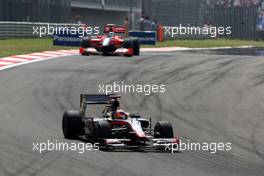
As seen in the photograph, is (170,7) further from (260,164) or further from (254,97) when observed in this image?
(260,164)

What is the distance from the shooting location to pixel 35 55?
23.7 meters

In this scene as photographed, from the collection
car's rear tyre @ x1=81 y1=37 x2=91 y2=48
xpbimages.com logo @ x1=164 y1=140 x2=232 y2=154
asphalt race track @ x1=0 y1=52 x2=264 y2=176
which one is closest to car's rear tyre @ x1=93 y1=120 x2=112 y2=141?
asphalt race track @ x1=0 y1=52 x2=264 y2=176

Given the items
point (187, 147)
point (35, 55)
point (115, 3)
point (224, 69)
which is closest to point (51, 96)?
point (187, 147)

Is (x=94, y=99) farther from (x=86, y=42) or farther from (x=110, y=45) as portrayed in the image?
(x=86, y=42)

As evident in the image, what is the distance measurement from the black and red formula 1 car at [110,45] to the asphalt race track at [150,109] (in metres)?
0.88

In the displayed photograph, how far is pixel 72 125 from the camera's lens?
1017 centimetres

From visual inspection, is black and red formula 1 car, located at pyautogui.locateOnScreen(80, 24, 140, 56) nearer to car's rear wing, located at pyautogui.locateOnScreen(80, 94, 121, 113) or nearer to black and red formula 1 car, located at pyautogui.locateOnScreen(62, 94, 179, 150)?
car's rear wing, located at pyautogui.locateOnScreen(80, 94, 121, 113)

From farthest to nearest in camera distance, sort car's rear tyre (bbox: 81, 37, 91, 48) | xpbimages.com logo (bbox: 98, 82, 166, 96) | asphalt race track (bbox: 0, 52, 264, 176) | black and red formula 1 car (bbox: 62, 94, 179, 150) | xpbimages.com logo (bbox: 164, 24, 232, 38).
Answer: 1. xpbimages.com logo (bbox: 164, 24, 232, 38)
2. car's rear tyre (bbox: 81, 37, 91, 48)
3. xpbimages.com logo (bbox: 98, 82, 166, 96)
4. black and red formula 1 car (bbox: 62, 94, 179, 150)
5. asphalt race track (bbox: 0, 52, 264, 176)

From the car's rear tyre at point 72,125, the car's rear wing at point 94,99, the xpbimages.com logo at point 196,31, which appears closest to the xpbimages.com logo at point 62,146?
the car's rear tyre at point 72,125

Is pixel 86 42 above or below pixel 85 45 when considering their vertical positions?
above

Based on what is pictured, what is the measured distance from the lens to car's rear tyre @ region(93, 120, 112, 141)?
947 centimetres

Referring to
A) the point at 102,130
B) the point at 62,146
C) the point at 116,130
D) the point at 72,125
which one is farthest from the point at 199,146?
the point at 62,146

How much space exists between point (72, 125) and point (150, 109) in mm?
3635

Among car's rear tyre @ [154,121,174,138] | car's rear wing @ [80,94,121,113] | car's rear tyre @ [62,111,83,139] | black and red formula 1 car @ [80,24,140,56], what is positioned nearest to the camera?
car's rear tyre @ [154,121,174,138]
